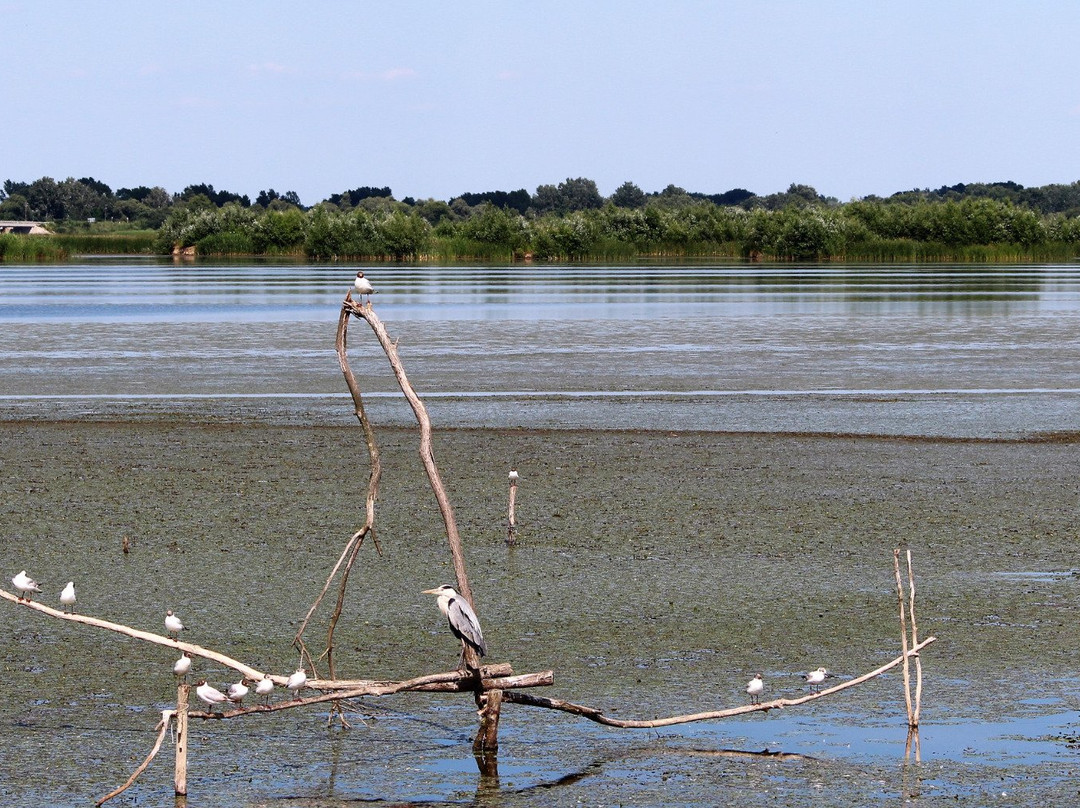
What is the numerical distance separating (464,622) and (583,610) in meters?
2.81

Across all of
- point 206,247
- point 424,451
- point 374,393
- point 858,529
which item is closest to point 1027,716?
point 424,451

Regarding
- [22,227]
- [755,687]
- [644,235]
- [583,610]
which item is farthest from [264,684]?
[22,227]

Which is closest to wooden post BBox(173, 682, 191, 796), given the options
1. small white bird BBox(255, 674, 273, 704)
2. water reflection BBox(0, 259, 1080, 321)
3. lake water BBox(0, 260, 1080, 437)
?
small white bird BBox(255, 674, 273, 704)

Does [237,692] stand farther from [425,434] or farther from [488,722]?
[425,434]

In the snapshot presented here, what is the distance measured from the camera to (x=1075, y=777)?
6.52 meters

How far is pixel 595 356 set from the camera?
90.3 feet

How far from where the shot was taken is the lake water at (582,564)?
22.2 feet

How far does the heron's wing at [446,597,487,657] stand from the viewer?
6617 mm

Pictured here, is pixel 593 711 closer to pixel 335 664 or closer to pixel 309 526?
pixel 335 664

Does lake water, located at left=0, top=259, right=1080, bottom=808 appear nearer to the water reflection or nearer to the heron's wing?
the heron's wing

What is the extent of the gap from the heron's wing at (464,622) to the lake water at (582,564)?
0.57 m

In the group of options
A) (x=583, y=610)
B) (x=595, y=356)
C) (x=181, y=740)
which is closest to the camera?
(x=181, y=740)

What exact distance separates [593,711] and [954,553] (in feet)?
15.9

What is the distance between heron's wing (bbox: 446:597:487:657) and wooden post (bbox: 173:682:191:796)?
115 centimetres
